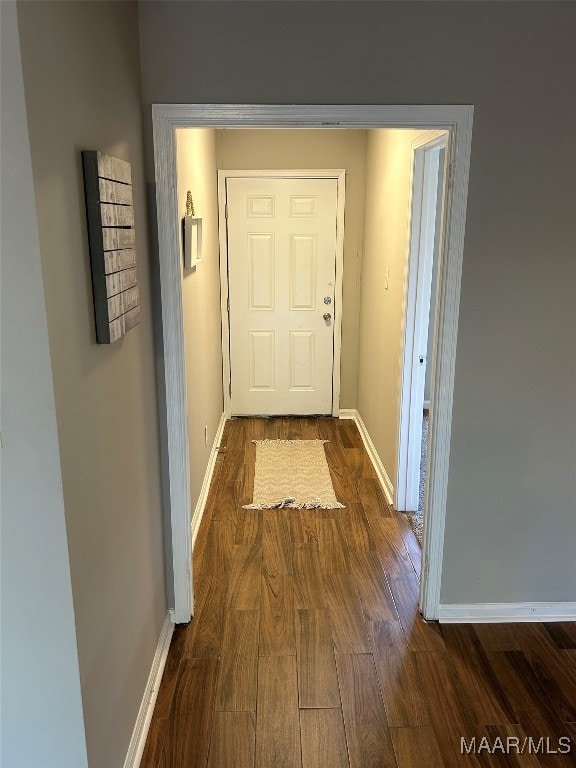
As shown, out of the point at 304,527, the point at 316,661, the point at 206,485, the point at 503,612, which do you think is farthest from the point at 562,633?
the point at 206,485

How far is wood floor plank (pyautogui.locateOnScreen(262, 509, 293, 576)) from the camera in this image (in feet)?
9.53

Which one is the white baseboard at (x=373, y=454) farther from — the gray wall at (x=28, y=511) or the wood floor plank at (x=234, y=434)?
the gray wall at (x=28, y=511)

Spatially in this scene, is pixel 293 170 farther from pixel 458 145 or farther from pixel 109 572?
pixel 109 572

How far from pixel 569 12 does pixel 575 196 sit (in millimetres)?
589

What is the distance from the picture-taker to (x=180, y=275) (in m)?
2.23

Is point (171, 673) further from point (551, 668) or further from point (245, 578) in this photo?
point (551, 668)

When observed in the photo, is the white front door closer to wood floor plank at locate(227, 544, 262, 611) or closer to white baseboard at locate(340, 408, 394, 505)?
white baseboard at locate(340, 408, 394, 505)

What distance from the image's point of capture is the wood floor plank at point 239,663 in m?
2.10

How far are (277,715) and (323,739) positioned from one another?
18 centimetres

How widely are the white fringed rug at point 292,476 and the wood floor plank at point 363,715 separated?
50.7 inches

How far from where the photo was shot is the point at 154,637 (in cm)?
220

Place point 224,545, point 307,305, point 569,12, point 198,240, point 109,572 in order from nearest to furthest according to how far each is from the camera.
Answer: point 109,572 → point 569,12 → point 224,545 → point 198,240 → point 307,305

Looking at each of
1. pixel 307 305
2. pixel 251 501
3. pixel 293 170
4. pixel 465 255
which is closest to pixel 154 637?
pixel 251 501

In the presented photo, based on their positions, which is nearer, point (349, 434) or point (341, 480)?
point (341, 480)
